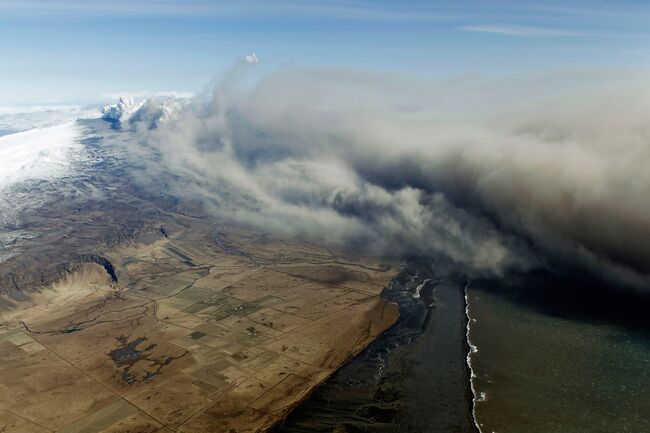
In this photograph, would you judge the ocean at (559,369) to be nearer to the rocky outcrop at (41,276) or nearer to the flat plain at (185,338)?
the flat plain at (185,338)

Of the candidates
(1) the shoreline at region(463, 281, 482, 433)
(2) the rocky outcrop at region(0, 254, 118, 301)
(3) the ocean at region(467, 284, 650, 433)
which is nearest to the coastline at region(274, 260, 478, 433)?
→ (1) the shoreline at region(463, 281, 482, 433)

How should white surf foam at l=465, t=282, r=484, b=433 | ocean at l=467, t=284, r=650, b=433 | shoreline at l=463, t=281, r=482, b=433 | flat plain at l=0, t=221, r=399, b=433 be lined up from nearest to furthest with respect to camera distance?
1. ocean at l=467, t=284, r=650, b=433
2. shoreline at l=463, t=281, r=482, b=433
3. white surf foam at l=465, t=282, r=484, b=433
4. flat plain at l=0, t=221, r=399, b=433

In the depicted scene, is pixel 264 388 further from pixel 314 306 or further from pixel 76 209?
pixel 76 209

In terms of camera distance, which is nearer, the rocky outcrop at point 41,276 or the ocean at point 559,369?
the ocean at point 559,369

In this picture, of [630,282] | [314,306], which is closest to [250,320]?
[314,306]

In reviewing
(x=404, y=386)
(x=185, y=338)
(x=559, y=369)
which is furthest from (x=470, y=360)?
(x=185, y=338)

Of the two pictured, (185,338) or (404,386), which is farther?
(185,338)

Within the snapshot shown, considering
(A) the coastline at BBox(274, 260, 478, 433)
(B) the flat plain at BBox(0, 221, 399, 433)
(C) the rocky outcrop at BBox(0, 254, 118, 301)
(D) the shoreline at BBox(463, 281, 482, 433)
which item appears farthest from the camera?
(C) the rocky outcrop at BBox(0, 254, 118, 301)

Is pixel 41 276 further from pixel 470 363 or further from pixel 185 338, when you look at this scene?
pixel 470 363

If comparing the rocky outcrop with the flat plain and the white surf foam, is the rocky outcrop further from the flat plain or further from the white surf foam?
the white surf foam

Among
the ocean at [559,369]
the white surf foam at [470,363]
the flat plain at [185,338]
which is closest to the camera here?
the ocean at [559,369]

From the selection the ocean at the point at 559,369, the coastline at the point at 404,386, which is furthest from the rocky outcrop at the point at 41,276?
the ocean at the point at 559,369
